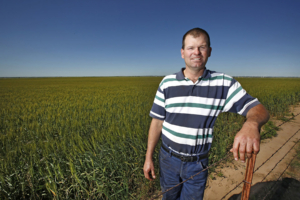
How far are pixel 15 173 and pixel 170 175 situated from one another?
1947 millimetres

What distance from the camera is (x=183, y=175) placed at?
1199 millimetres

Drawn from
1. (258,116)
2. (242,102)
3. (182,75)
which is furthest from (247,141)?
(182,75)

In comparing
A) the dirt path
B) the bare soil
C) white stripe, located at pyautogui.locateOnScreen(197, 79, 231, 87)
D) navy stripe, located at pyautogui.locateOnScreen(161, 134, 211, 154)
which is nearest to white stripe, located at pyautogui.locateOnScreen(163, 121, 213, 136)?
navy stripe, located at pyautogui.locateOnScreen(161, 134, 211, 154)

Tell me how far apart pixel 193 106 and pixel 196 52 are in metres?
0.42

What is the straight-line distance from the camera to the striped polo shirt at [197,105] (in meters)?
1.08

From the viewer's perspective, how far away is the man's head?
3.50 ft

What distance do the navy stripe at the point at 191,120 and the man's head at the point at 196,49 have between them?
371mm

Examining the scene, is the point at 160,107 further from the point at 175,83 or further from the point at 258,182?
the point at 258,182

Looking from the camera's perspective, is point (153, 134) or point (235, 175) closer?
point (153, 134)

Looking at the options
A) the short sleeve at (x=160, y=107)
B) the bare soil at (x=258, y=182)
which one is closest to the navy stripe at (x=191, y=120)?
the short sleeve at (x=160, y=107)

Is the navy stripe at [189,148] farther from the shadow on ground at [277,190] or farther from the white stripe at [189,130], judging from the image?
the shadow on ground at [277,190]

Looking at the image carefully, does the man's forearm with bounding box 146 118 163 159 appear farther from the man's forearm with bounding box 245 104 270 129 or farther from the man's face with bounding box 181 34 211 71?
the man's forearm with bounding box 245 104 270 129

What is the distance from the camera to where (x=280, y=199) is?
1943 mm

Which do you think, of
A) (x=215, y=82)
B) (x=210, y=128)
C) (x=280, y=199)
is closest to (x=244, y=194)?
(x=210, y=128)
